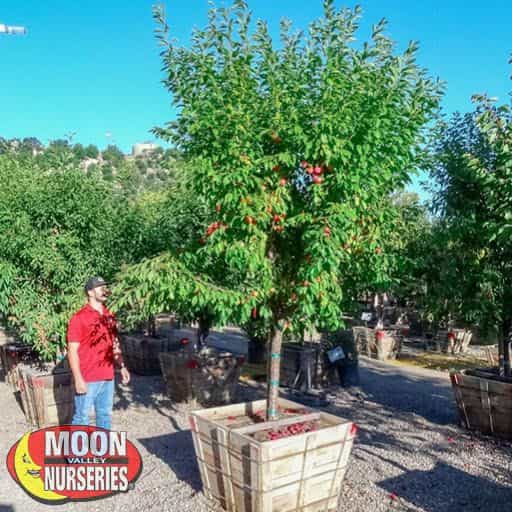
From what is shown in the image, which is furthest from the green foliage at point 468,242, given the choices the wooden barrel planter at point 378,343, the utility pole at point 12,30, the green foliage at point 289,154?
the utility pole at point 12,30

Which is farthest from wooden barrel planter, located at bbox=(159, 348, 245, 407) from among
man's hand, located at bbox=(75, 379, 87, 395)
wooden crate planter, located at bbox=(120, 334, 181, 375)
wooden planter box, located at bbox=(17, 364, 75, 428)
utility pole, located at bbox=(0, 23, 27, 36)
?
utility pole, located at bbox=(0, 23, 27, 36)

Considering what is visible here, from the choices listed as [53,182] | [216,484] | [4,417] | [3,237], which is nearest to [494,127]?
[216,484]

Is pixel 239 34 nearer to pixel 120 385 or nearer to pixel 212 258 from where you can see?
pixel 212 258

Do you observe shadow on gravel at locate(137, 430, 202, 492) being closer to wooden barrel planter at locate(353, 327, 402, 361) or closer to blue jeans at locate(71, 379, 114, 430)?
blue jeans at locate(71, 379, 114, 430)

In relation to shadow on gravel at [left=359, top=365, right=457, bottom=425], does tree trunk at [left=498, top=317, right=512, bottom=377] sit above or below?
above

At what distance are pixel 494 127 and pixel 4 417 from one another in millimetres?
7548

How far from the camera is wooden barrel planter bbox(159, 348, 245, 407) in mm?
8320

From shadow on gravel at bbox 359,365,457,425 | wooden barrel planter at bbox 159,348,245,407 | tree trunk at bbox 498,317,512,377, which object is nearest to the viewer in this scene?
tree trunk at bbox 498,317,512,377

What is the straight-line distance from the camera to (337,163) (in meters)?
4.27

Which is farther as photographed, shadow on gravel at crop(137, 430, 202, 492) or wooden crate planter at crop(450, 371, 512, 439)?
wooden crate planter at crop(450, 371, 512, 439)

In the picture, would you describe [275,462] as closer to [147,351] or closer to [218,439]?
[218,439]

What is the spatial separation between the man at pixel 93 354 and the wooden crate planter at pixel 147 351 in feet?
17.8

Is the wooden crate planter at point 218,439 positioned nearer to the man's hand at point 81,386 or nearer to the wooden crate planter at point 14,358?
the man's hand at point 81,386

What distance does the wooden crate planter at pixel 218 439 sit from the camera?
4.46 meters
